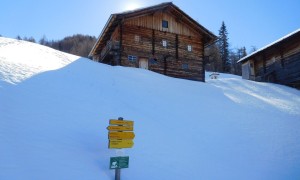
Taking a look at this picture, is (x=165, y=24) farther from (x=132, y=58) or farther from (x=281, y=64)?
(x=281, y=64)

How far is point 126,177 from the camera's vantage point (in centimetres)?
690

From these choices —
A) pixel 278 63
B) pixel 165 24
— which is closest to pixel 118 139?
pixel 165 24

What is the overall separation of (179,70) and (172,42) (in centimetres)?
290

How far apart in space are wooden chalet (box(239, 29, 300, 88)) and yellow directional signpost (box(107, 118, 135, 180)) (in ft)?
78.0

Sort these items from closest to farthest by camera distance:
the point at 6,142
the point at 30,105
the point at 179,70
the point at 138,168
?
the point at 6,142, the point at 138,168, the point at 30,105, the point at 179,70

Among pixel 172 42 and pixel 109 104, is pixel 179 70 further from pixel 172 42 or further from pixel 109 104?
pixel 109 104

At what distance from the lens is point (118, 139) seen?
6727 mm

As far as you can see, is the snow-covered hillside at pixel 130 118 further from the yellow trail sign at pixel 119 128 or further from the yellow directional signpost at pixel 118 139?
the yellow trail sign at pixel 119 128

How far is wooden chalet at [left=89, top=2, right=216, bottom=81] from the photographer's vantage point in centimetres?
2469

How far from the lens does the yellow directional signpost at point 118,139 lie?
6506 mm

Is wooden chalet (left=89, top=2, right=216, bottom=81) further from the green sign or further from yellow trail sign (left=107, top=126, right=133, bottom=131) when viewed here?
the green sign

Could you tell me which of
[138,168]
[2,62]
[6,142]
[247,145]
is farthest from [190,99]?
[6,142]

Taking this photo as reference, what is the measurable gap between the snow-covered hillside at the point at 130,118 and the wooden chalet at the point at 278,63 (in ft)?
37.7

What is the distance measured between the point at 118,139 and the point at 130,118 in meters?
3.90
